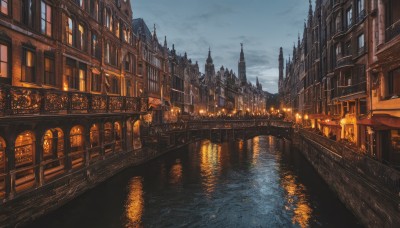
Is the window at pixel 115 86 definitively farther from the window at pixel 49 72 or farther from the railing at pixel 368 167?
the railing at pixel 368 167

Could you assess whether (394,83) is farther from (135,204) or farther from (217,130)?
(217,130)

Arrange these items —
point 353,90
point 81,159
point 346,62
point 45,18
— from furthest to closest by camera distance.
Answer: point 346,62
point 353,90
point 81,159
point 45,18

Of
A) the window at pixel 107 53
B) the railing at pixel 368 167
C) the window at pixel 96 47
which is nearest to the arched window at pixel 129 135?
the window at pixel 107 53

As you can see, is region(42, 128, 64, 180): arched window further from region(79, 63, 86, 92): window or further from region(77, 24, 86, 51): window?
region(77, 24, 86, 51): window

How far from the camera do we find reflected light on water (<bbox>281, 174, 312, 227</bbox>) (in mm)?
19656

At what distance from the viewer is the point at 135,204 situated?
2222 cm

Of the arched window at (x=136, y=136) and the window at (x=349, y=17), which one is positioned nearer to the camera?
the window at (x=349, y=17)

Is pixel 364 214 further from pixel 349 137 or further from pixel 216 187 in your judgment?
pixel 349 137

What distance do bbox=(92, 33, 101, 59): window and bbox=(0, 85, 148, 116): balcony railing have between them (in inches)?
257

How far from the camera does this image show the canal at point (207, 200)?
62.4ft

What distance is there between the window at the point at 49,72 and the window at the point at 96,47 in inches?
299

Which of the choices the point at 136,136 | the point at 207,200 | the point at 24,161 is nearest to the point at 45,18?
the point at 24,161

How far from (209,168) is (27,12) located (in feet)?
84.8

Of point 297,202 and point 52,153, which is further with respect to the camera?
point 297,202
